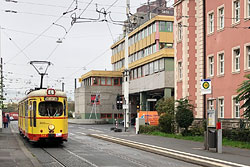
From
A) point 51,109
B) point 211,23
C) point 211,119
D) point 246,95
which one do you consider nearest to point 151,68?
point 211,23

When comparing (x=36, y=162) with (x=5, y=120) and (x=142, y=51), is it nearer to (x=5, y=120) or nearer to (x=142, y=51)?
(x=5, y=120)

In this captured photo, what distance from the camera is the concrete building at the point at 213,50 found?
94.1 feet

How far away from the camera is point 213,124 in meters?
20.1

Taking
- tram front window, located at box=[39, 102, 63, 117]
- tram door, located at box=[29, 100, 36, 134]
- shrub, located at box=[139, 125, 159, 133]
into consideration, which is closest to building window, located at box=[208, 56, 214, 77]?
shrub, located at box=[139, 125, 159, 133]

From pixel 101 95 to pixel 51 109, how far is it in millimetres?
58821

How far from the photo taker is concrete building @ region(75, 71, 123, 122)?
3214 inches

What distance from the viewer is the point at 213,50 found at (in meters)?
32.2

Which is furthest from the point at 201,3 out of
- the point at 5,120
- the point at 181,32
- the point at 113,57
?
the point at 113,57

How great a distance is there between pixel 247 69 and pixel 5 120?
36.0 metres

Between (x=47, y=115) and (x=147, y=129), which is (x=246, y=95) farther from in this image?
(x=147, y=129)

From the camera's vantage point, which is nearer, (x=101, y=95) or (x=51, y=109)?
(x=51, y=109)

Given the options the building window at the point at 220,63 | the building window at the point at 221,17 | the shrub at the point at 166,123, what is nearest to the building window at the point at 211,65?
the building window at the point at 220,63

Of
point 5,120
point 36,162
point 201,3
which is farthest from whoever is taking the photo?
point 5,120

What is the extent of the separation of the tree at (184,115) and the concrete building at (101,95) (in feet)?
156
